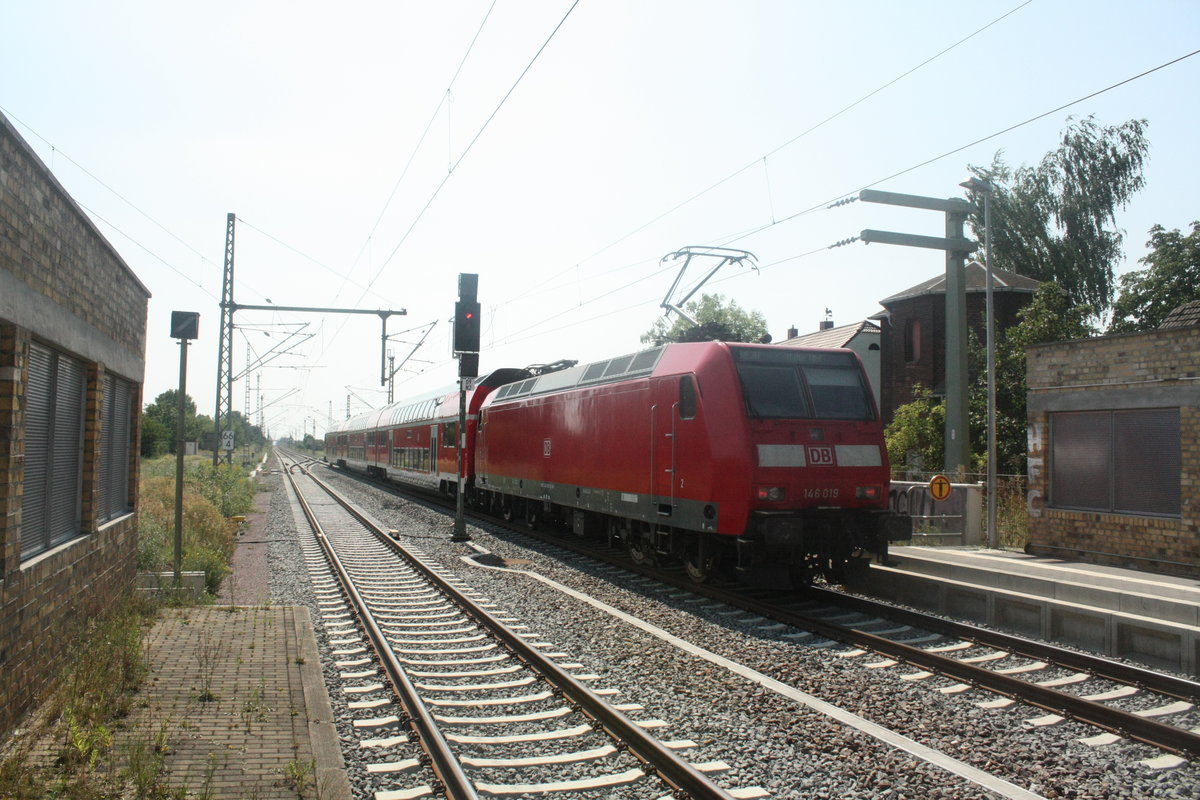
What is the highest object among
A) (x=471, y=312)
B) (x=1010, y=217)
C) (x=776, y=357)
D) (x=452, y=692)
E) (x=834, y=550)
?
(x=1010, y=217)

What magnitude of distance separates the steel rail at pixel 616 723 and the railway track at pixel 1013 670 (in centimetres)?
259

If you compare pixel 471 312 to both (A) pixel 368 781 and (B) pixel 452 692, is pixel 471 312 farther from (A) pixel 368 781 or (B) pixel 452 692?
(A) pixel 368 781

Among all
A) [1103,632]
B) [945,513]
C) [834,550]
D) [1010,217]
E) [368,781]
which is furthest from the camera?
[1010,217]

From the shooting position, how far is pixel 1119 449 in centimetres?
1283

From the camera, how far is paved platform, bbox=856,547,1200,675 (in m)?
7.54

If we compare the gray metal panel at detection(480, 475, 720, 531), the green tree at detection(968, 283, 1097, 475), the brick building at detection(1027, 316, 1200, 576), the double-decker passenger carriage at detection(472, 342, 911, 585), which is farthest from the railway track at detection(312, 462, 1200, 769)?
the green tree at detection(968, 283, 1097, 475)

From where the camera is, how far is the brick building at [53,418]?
5188mm

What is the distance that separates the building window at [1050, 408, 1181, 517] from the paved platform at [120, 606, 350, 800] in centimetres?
1108

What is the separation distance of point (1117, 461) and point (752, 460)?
6.66m

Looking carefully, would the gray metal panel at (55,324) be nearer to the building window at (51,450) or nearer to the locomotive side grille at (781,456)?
the building window at (51,450)

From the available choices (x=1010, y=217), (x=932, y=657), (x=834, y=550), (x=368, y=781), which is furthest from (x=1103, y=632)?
(x=1010, y=217)

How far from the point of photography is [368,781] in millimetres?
4836

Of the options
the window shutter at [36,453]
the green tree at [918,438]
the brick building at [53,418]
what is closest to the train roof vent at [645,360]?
the brick building at [53,418]

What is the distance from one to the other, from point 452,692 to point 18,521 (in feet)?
10.2
